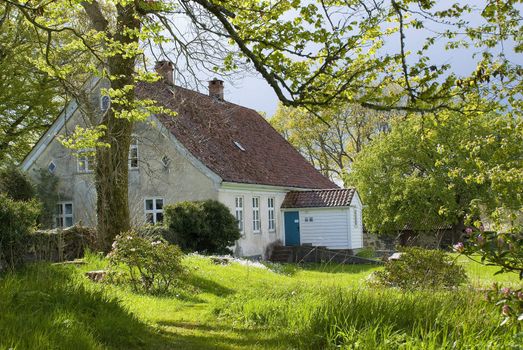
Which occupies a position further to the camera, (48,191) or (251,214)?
(251,214)

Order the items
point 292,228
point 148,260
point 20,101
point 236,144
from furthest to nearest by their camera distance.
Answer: point 292,228, point 20,101, point 236,144, point 148,260

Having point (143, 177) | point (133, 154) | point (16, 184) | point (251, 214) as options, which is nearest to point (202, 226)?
point (143, 177)

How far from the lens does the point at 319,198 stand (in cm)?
3025

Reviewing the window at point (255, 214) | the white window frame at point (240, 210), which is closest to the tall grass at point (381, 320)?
the white window frame at point (240, 210)

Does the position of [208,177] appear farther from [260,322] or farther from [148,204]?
→ [260,322]

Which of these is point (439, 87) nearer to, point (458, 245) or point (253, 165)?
point (458, 245)

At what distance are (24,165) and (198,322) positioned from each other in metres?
22.0

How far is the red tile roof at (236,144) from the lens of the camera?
2492 cm

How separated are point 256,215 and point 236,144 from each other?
12.2ft

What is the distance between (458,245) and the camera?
5547 mm

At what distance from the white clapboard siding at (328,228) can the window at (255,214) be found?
10.4ft

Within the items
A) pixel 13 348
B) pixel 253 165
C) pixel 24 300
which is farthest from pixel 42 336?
pixel 253 165

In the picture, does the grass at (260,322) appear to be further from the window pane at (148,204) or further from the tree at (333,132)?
the tree at (333,132)

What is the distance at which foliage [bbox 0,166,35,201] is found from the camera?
23.8 m
